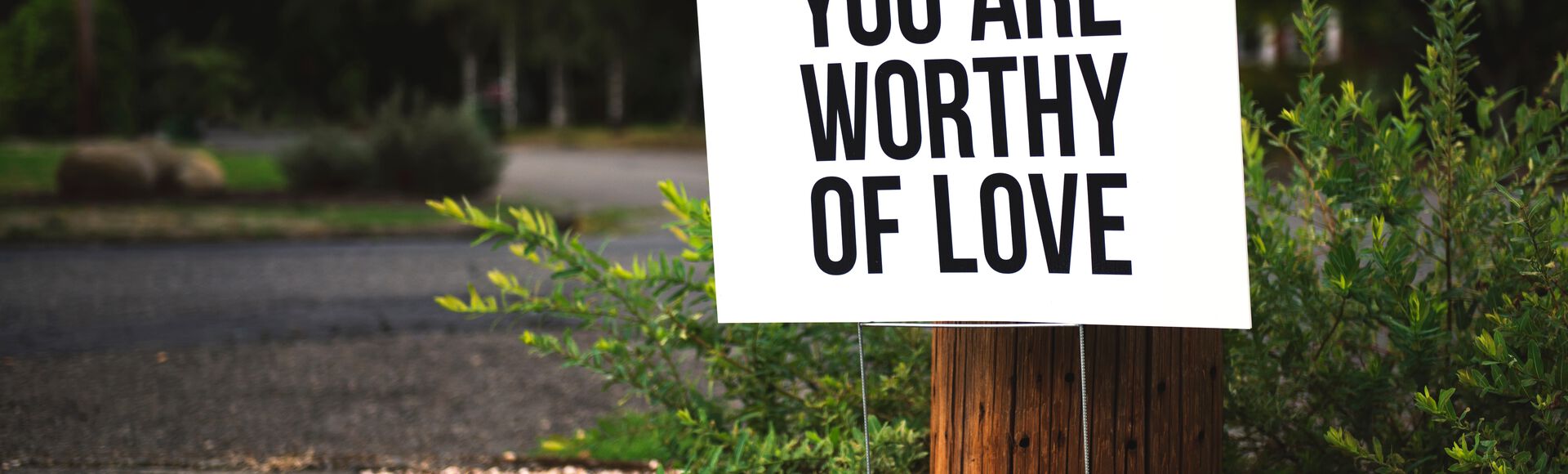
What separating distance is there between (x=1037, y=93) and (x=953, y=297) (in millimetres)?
349

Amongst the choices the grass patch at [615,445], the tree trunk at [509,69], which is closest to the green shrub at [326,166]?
the grass patch at [615,445]

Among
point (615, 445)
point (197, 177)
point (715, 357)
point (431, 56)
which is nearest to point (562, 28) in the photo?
point (197, 177)

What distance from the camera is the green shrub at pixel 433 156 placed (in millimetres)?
14695

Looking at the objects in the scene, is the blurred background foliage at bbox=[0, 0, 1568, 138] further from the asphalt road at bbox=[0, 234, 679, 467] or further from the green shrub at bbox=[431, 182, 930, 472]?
the green shrub at bbox=[431, 182, 930, 472]

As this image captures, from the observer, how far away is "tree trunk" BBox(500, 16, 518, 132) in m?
32.0

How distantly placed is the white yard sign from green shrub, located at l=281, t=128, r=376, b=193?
44.7 feet

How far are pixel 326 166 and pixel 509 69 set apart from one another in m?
20.7

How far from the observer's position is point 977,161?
213 cm

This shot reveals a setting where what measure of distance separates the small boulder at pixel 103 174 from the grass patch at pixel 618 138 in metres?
12.2

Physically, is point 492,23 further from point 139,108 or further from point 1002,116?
point 1002,116

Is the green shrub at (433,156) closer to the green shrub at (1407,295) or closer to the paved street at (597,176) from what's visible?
the paved street at (597,176)

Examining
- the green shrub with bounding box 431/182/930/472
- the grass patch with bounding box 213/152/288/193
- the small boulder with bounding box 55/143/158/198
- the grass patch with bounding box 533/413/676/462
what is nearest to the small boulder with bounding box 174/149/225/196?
the grass patch with bounding box 213/152/288/193

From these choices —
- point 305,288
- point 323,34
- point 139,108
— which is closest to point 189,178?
point 305,288

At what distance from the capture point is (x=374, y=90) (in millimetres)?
45562
